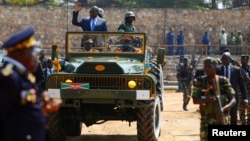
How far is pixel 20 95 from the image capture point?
513 cm

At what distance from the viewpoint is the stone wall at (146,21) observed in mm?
36562

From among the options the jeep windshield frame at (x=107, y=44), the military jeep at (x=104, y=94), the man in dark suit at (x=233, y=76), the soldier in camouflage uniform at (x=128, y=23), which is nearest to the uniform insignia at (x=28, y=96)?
the military jeep at (x=104, y=94)

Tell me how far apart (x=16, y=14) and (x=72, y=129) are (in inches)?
1015

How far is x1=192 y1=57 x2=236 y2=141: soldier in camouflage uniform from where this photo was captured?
7.54m

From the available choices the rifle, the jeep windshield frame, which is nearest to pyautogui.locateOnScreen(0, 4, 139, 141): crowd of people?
the rifle

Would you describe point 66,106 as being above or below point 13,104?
below

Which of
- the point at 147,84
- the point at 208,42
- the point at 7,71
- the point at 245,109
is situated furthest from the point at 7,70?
the point at 208,42

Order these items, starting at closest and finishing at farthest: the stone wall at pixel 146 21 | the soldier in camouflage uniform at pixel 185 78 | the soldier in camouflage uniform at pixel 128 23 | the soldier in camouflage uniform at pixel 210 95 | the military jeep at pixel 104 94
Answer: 1. the soldier in camouflage uniform at pixel 210 95
2. the military jeep at pixel 104 94
3. the soldier in camouflage uniform at pixel 128 23
4. the soldier in camouflage uniform at pixel 185 78
5. the stone wall at pixel 146 21

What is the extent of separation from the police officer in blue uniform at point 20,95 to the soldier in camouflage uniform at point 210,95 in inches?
109

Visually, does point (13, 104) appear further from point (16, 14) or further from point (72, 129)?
point (16, 14)

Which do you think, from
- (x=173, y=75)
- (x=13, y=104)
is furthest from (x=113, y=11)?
(x=13, y=104)

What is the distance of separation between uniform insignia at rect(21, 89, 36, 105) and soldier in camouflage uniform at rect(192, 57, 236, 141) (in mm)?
2827

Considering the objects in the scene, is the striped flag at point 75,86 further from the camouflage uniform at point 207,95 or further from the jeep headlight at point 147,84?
the camouflage uniform at point 207,95

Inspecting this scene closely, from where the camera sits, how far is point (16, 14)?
3653 cm
